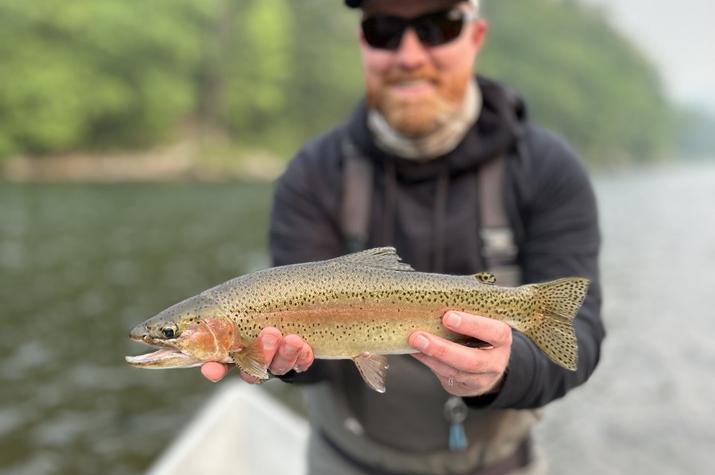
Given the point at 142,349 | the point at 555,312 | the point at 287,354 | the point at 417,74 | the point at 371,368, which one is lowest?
the point at 142,349

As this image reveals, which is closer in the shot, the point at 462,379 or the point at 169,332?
the point at 462,379

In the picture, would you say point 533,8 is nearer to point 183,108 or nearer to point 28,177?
point 183,108

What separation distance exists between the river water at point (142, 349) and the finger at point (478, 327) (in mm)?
7283

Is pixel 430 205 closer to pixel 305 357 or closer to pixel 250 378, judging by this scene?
pixel 305 357

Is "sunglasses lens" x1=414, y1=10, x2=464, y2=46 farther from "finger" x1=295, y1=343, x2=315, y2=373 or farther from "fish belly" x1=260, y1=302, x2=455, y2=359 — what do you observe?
"finger" x1=295, y1=343, x2=315, y2=373

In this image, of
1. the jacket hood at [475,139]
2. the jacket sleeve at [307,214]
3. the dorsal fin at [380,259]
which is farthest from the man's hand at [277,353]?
the jacket hood at [475,139]

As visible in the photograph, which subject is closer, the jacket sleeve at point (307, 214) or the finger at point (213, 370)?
the finger at point (213, 370)

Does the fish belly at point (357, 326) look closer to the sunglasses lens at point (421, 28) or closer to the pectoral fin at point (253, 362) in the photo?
the pectoral fin at point (253, 362)

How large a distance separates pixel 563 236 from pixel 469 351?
0.99 m

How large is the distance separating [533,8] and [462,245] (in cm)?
11976

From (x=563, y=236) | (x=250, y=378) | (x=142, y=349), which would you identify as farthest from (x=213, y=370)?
(x=142, y=349)

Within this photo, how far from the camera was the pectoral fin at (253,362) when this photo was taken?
2.28 m

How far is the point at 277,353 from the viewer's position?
232 centimetres

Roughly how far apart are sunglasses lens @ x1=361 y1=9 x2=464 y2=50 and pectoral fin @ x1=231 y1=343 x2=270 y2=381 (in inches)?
61.2
